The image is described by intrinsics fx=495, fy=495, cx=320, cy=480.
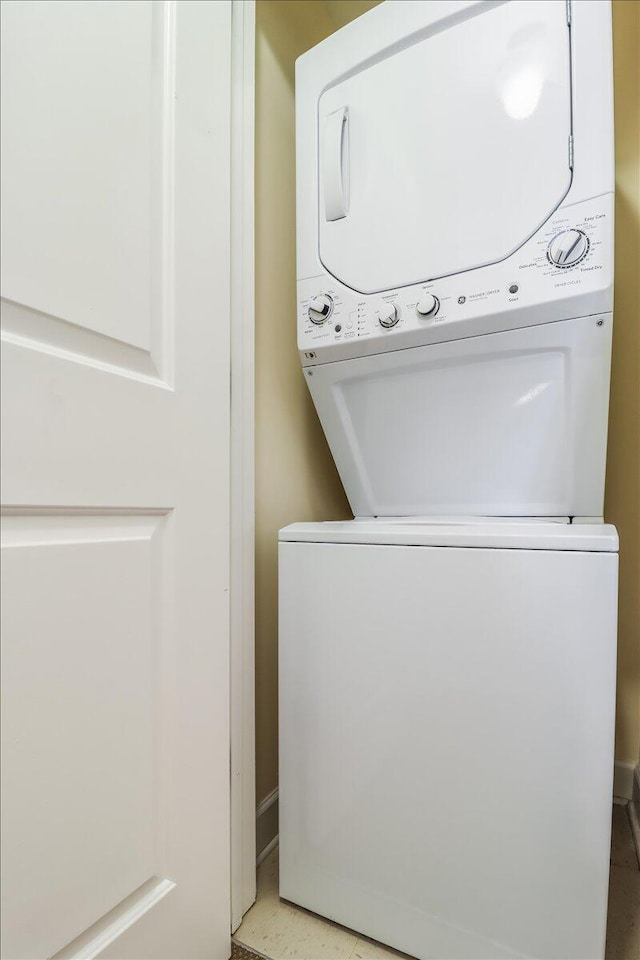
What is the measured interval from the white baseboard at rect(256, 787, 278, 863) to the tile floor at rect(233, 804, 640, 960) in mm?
67

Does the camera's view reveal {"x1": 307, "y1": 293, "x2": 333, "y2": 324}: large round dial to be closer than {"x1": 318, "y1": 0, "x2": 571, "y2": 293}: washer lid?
No

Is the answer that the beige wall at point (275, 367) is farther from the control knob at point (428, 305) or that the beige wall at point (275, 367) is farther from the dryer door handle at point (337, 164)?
the control knob at point (428, 305)

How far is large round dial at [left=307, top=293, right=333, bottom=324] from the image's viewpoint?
1050 mm

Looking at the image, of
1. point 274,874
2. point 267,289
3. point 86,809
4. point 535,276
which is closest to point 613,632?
point 535,276

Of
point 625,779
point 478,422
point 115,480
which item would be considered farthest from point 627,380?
point 115,480

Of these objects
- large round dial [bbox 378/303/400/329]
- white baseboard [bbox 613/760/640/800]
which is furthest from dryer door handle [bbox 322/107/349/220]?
white baseboard [bbox 613/760/640/800]

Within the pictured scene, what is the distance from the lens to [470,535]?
0.76 metres

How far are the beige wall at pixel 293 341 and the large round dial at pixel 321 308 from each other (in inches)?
5.4

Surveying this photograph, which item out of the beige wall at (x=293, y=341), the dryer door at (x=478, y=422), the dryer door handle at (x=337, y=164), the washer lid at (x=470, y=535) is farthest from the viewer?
the beige wall at (x=293, y=341)

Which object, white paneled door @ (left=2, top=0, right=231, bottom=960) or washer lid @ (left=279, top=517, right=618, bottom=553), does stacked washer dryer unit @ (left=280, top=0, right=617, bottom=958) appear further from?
white paneled door @ (left=2, top=0, right=231, bottom=960)

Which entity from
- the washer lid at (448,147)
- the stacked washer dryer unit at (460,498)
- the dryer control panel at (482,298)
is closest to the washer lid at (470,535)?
the stacked washer dryer unit at (460,498)

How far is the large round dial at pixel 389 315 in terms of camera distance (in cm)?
97

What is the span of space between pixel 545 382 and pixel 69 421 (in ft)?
2.66

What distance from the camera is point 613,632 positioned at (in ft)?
2.21
